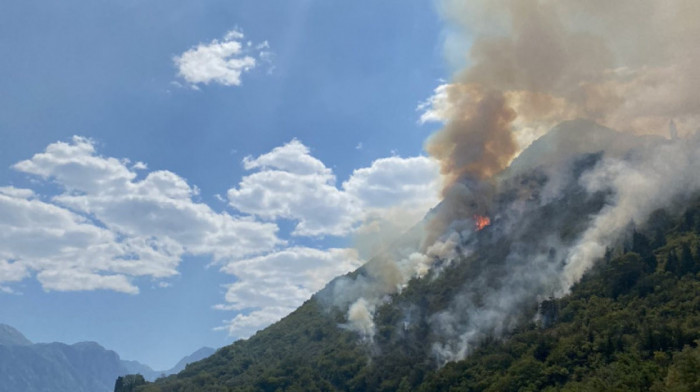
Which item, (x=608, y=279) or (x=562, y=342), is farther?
(x=608, y=279)

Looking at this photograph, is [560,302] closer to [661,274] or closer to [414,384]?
[661,274]

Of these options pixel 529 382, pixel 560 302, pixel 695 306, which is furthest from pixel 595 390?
pixel 560 302

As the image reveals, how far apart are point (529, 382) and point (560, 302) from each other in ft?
149

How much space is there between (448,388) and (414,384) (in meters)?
19.5

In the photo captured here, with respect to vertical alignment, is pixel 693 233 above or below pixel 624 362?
above

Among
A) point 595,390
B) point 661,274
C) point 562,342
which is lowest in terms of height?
point 595,390

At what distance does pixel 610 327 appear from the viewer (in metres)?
164

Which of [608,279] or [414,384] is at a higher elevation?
[608,279]

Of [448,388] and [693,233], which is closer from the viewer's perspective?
[448,388]

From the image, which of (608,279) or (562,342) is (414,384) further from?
(608,279)

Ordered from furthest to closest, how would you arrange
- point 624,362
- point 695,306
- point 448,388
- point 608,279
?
1. point 608,279
2. point 448,388
3. point 695,306
4. point 624,362

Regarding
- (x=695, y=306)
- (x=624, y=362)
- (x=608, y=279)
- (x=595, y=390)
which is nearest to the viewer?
(x=595, y=390)

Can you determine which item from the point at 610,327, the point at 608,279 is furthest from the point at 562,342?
the point at 608,279

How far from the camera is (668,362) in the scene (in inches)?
5453
